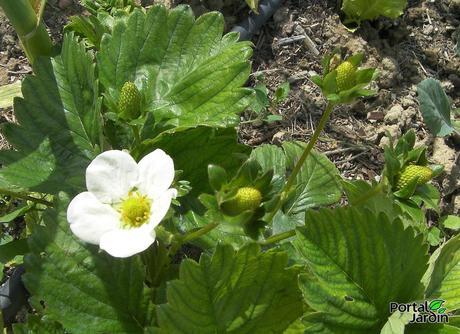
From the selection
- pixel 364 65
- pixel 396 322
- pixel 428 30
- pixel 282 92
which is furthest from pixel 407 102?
pixel 396 322

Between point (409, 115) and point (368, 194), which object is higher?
point (368, 194)

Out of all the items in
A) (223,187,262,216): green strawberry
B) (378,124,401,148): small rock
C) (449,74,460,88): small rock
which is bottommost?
(378,124,401,148): small rock

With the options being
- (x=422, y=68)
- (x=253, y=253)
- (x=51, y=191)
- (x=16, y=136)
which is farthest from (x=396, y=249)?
(x=422, y=68)

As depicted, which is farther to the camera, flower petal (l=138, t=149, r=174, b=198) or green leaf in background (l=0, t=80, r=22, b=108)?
green leaf in background (l=0, t=80, r=22, b=108)

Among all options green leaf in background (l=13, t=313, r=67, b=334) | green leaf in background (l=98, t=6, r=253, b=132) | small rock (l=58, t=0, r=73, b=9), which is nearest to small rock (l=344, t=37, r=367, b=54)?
green leaf in background (l=98, t=6, r=253, b=132)

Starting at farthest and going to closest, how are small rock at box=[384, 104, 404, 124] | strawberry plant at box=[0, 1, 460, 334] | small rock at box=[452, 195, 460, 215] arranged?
small rock at box=[384, 104, 404, 124], small rock at box=[452, 195, 460, 215], strawberry plant at box=[0, 1, 460, 334]

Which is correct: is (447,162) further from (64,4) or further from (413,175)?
(64,4)

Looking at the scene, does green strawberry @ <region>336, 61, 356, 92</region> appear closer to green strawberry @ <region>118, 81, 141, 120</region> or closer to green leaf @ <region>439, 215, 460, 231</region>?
green strawberry @ <region>118, 81, 141, 120</region>

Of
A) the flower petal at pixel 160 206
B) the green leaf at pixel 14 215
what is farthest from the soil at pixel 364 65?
the flower petal at pixel 160 206
